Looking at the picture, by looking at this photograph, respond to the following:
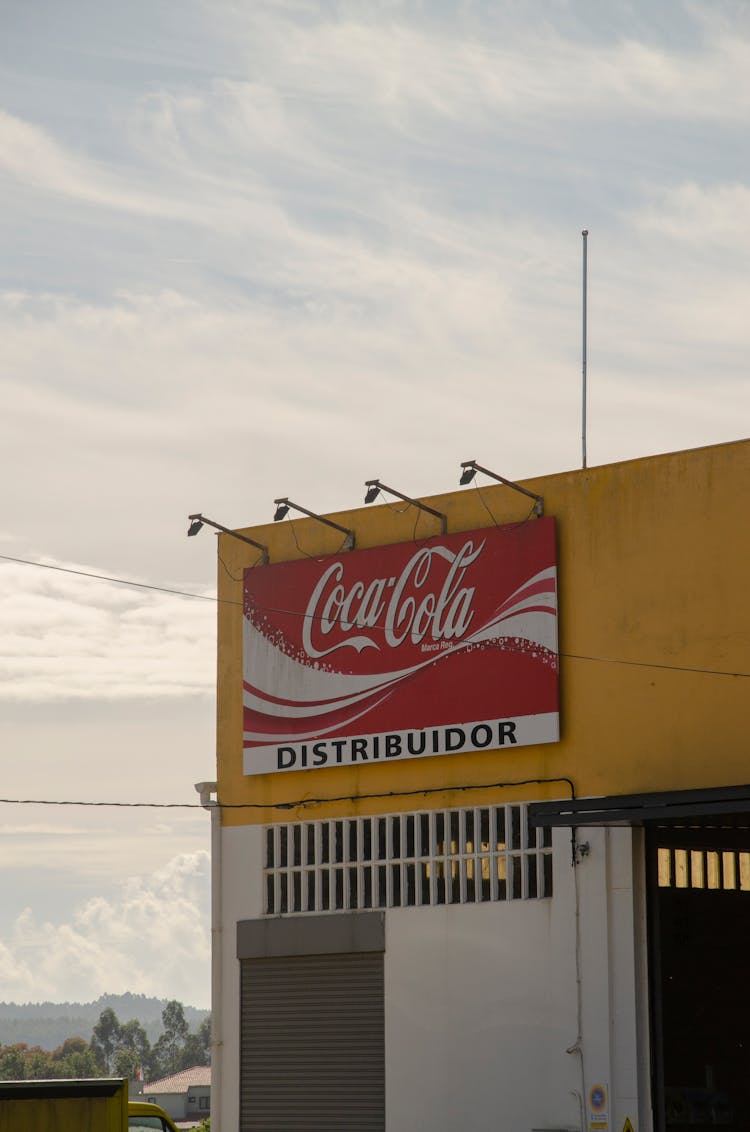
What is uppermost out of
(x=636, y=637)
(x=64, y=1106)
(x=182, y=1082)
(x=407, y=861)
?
(x=636, y=637)

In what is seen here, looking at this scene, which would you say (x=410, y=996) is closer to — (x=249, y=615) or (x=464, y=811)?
(x=464, y=811)

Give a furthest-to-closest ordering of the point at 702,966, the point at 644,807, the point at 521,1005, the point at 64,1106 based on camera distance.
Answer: the point at 702,966
the point at 521,1005
the point at 644,807
the point at 64,1106

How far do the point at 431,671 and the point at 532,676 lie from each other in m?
2.10

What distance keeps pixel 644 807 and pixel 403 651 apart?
648 centimetres

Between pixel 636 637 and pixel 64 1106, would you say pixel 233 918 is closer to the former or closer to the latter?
pixel 636 637

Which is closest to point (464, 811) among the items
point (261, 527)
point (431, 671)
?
point (431, 671)

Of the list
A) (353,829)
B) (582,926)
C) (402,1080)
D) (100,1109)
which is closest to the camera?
(100,1109)

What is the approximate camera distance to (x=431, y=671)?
30.1 meters

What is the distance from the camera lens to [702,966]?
29.8 meters

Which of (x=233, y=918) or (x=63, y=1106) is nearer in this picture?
(x=63, y=1106)

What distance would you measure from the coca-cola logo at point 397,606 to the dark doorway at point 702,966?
205 inches

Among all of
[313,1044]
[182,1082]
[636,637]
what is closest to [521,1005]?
[313,1044]

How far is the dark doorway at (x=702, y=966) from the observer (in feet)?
91.6

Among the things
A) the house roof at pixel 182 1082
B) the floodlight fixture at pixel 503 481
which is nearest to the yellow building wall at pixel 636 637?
the floodlight fixture at pixel 503 481
